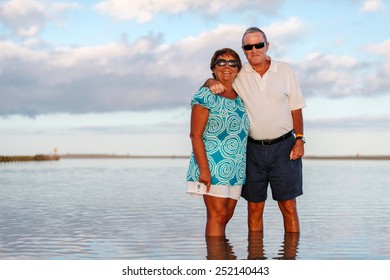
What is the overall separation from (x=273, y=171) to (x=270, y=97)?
2.68 ft

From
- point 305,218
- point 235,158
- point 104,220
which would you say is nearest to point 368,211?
point 305,218

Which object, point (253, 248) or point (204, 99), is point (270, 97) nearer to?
point (204, 99)

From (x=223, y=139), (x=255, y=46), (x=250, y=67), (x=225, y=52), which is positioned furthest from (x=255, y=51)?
(x=223, y=139)

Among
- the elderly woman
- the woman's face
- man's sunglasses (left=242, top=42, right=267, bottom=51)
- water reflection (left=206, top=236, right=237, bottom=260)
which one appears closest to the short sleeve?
the elderly woman

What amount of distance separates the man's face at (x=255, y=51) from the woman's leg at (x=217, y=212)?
4.62 ft

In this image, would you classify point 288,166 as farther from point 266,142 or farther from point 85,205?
point 85,205

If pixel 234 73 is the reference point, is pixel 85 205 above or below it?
below

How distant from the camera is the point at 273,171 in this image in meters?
7.90

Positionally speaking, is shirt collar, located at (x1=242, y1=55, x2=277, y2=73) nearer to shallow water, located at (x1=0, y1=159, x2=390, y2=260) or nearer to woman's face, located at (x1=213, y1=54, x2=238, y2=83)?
woman's face, located at (x1=213, y1=54, x2=238, y2=83)

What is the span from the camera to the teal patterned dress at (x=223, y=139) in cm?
710

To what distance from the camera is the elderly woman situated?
7.05 meters

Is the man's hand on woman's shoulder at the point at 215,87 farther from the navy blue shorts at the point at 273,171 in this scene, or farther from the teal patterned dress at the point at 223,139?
the navy blue shorts at the point at 273,171

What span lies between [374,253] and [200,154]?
2.07 m

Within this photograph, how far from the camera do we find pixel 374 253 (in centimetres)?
757
